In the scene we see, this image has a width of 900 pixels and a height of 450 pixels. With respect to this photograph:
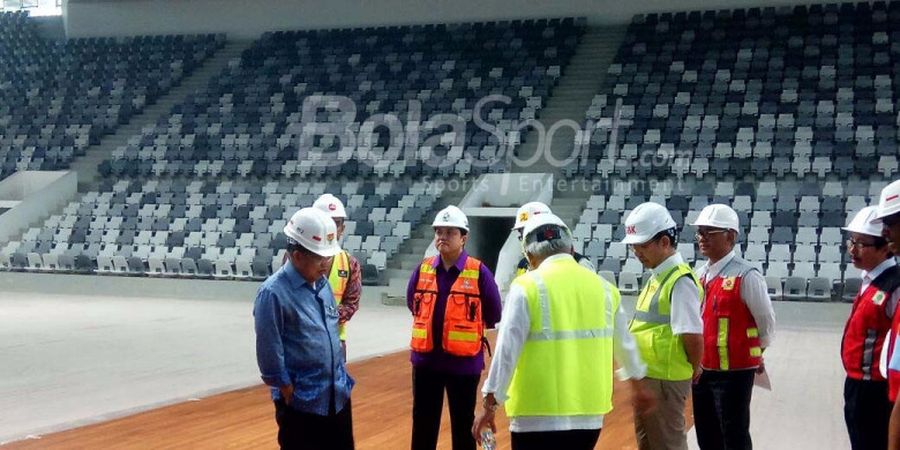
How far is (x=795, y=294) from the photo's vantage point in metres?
13.3

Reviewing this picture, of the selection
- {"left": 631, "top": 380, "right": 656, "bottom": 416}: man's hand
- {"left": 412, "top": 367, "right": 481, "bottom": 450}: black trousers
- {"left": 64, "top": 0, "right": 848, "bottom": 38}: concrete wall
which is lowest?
{"left": 412, "top": 367, "right": 481, "bottom": 450}: black trousers

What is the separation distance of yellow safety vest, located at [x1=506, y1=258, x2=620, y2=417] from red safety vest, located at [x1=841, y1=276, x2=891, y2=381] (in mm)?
1248

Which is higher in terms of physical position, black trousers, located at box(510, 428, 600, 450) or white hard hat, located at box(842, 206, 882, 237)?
white hard hat, located at box(842, 206, 882, 237)

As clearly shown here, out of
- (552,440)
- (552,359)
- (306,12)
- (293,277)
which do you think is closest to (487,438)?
(552,440)

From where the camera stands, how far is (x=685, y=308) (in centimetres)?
360

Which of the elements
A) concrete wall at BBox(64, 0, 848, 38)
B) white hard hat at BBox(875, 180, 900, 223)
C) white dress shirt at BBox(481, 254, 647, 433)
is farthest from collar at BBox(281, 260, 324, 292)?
concrete wall at BBox(64, 0, 848, 38)

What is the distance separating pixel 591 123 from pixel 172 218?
9284 millimetres

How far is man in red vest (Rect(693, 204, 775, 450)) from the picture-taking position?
13.5 ft

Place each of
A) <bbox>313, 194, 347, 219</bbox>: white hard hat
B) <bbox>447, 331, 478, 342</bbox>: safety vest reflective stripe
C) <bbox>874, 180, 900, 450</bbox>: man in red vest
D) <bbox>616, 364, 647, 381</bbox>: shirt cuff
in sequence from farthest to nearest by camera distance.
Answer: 1. <bbox>313, 194, 347, 219</bbox>: white hard hat
2. <bbox>447, 331, 478, 342</bbox>: safety vest reflective stripe
3. <bbox>616, 364, 647, 381</bbox>: shirt cuff
4. <bbox>874, 180, 900, 450</bbox>: man in red vest

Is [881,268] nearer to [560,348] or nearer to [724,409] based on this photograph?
[724,409]

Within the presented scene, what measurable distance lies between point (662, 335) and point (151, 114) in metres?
22.3

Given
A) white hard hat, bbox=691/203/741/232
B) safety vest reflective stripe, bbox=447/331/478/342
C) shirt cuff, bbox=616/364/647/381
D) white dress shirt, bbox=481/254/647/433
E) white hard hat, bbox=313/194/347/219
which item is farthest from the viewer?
white hard hat, bbox=313/194/347/219

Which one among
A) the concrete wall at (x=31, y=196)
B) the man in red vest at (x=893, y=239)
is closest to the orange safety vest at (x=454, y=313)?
the man in red vest at (x=893, y=239)

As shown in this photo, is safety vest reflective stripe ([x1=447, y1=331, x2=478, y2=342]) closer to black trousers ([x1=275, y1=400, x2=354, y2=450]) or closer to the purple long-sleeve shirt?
the purple long-sleeve shirt
